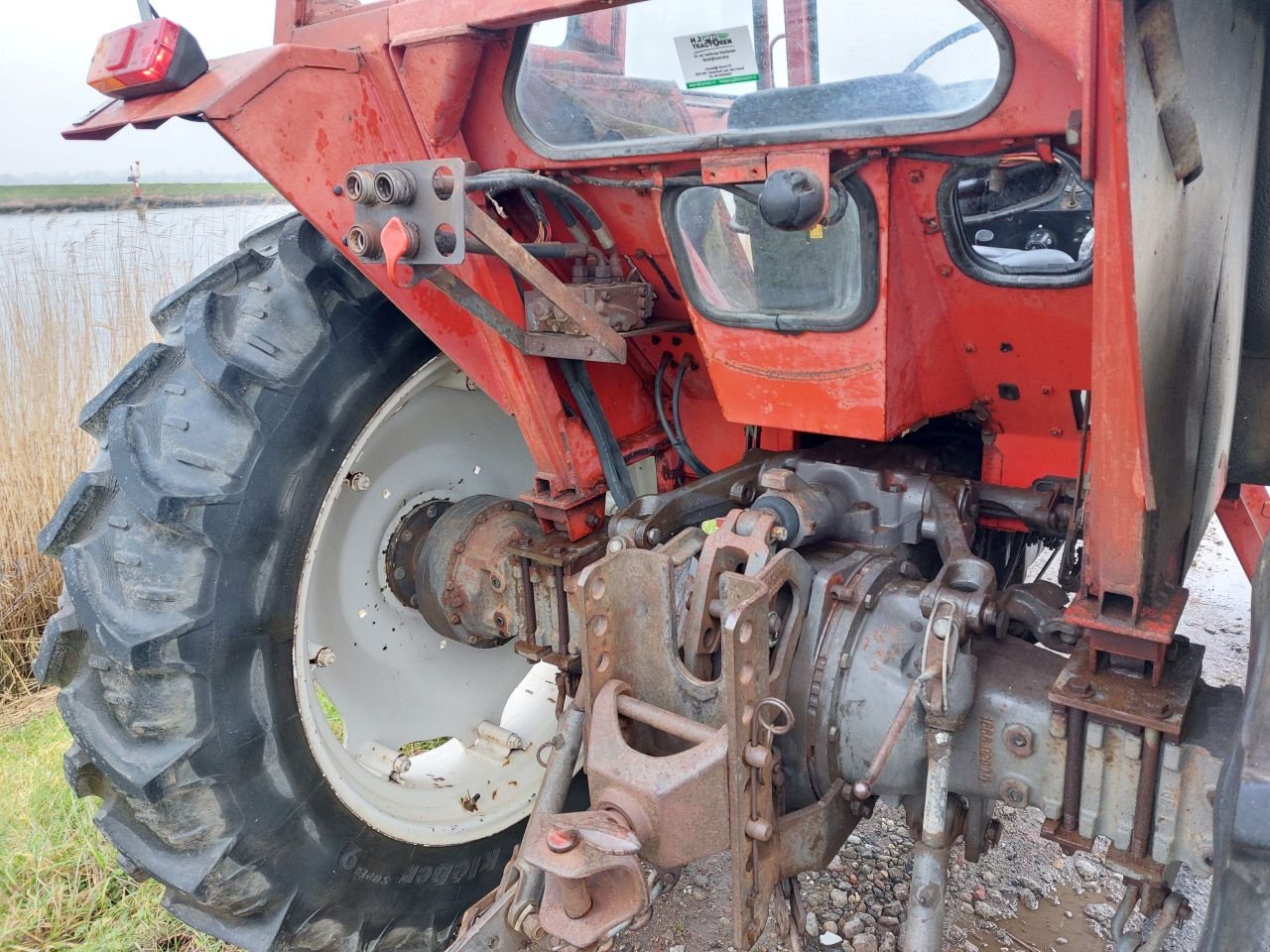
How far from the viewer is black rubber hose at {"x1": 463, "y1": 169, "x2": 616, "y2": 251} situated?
1.56 m

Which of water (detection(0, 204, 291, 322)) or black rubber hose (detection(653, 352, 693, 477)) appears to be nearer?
black rubber hose (detection(653, 352, 693, 477))

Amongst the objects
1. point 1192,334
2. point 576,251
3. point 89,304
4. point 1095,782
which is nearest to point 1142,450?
point 1192,334

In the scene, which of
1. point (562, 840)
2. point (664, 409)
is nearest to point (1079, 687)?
point (562, 840)

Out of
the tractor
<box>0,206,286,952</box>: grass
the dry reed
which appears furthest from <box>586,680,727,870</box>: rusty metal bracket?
the dry reed

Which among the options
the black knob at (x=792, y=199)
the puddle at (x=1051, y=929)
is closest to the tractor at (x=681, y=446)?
the black knob at (x=792, y=199)

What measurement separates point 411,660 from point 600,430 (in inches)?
30.6

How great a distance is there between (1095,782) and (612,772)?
696mm

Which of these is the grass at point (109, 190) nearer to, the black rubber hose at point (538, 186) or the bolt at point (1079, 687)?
the black rubber hose at point (538, 186)

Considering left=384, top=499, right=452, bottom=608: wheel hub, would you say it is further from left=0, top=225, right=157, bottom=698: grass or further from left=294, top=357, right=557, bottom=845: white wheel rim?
left=0, top=225, right=157, bottom=698: grass

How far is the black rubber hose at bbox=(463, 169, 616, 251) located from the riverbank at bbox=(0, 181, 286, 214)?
325 cm

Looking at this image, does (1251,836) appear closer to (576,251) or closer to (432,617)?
(576,251)

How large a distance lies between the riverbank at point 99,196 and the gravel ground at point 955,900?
3683 millimetres

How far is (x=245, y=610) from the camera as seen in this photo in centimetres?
175

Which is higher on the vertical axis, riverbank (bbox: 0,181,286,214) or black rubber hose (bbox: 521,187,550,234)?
riverbank (bbox: 0,181,286,214)
